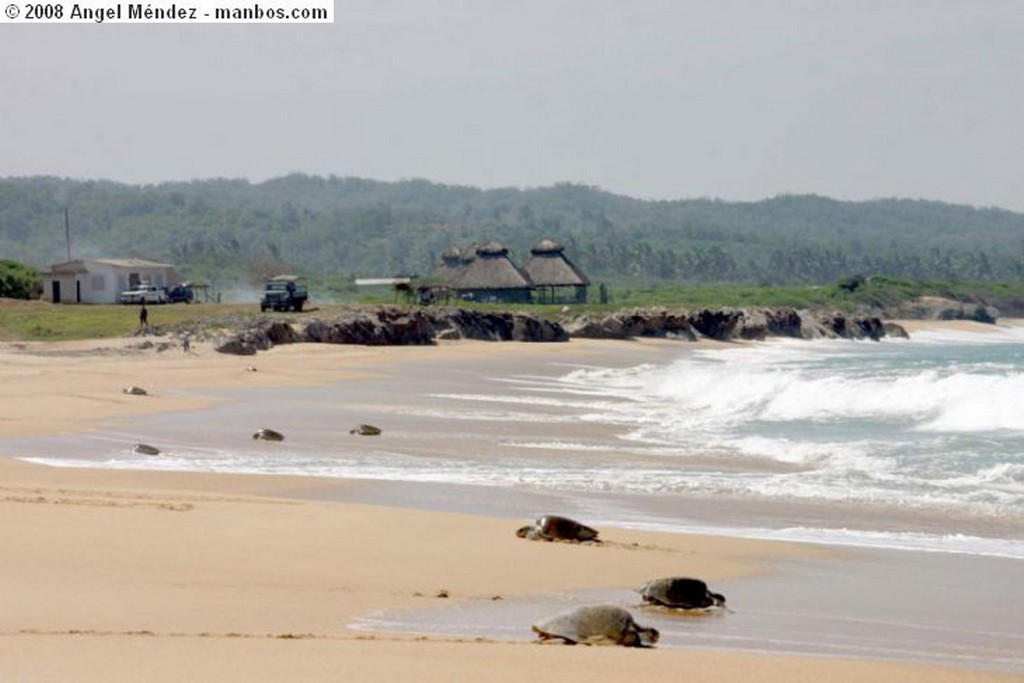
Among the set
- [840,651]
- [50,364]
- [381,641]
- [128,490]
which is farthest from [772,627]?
[50,364]

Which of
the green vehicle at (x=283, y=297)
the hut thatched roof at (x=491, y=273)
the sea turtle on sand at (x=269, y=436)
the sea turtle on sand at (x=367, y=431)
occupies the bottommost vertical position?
the sea turtle on sand at (x=367, y=431)

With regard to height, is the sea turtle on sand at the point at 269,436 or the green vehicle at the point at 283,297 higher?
the green vehicle at the point at 283,297

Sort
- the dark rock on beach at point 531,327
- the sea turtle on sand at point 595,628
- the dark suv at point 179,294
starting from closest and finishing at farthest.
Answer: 1. the sea turtle on sand at point 595,628
2. the dark rock on beach at point 531,327
3. the dark suv at point 179,294

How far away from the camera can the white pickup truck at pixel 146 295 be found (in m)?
66.6

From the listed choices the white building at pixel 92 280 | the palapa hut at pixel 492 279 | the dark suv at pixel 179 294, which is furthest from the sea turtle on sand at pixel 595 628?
the palapa hut at pixel 492 279

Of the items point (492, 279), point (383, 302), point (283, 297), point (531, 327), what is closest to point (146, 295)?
point (283, 297)

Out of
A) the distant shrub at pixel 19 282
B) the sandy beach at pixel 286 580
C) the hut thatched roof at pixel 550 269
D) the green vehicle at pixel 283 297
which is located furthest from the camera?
the hut thatched roof at pixel 550 269

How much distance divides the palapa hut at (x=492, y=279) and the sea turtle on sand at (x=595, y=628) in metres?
86.0

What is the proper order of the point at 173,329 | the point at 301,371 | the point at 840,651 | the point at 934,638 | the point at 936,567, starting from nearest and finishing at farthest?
the point at 840,651 < the point at 934,638 < the point at 936,567 < the point at 301,371 < the point at 173,329

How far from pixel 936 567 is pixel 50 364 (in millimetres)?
29663

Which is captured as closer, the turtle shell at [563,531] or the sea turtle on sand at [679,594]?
the sea turtle on sand at [679,594]

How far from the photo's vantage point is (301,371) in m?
42.9

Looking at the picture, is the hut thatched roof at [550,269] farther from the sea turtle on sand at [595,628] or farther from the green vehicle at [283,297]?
the sea turtle on sand at [595,628]

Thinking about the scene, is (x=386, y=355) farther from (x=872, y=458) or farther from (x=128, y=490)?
(x=128, y=490)
